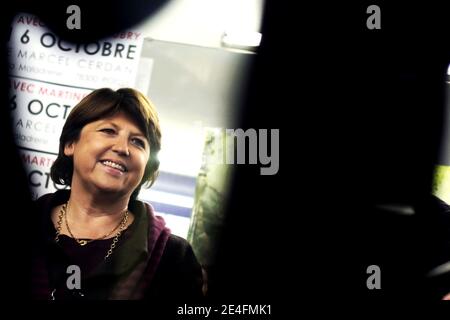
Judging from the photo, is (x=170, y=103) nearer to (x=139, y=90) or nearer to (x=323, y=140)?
(x=139, y=90)

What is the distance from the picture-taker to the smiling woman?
1612mm

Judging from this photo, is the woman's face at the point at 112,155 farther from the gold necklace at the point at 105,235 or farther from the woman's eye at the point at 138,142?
the gold necklace at the point at 105,235

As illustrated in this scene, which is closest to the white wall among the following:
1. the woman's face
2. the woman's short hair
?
the woman's short hair

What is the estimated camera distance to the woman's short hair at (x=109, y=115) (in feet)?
5.50

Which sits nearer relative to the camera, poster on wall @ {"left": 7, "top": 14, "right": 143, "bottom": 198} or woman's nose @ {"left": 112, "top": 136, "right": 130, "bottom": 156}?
woman's nose @ {"left": 112, "top": 136, "right": 130, "bottom": 156}

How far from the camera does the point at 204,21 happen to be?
177 centimetres

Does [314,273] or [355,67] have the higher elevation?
[355,67]

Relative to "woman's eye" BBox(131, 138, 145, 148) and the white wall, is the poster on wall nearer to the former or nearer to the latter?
the white wall

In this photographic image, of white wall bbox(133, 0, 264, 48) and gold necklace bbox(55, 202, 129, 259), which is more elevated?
white wall bbox(133, 0, 264, 48)

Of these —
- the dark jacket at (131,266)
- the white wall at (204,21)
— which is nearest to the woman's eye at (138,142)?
the dark jacket at (131,266)

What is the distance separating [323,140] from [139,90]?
88cm
